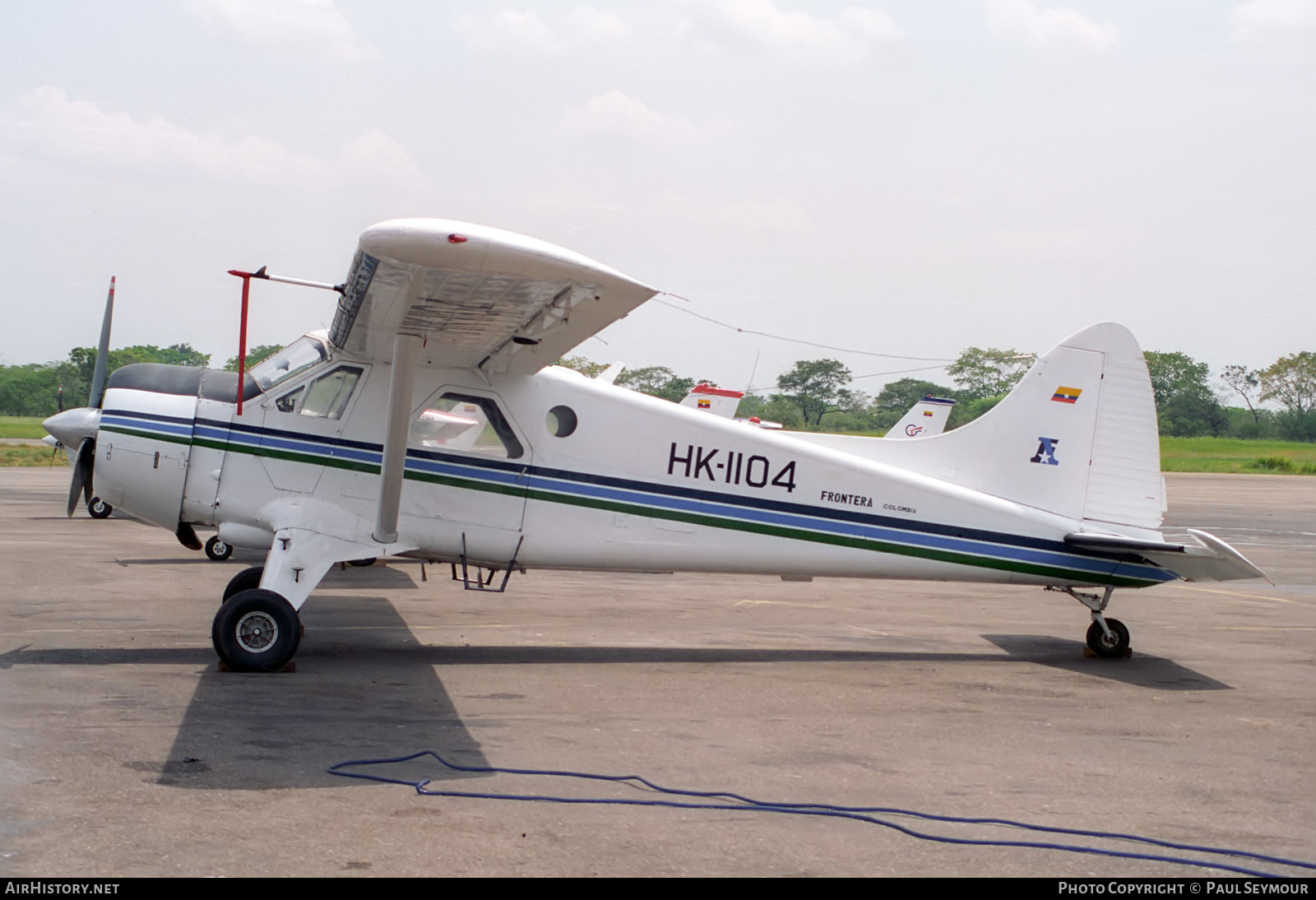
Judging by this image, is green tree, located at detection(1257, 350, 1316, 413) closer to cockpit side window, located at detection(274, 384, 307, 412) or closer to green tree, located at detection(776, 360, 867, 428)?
green tree, located at detection(776, 360, 867, 428)

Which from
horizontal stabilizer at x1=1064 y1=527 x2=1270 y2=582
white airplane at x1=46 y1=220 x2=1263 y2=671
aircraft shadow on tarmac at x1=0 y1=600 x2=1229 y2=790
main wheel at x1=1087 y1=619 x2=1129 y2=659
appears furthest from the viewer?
main wheel at x1=1087 y1=619 x2=1129 y2=659

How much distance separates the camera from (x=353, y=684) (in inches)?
309

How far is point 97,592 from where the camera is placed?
11938 mm

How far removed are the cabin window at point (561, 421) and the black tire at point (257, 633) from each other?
2486 mm

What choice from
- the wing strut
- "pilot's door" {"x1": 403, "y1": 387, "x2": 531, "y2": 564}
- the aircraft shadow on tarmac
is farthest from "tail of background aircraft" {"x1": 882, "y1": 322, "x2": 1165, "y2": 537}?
the wing strut

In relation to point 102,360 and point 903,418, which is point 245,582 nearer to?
point 102,360

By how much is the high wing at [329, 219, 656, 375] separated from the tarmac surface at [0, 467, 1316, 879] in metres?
2.43

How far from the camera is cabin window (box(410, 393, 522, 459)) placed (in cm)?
910

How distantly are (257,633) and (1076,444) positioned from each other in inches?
277

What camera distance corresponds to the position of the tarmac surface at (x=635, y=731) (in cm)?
462

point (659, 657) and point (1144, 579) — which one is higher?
point (1144, 579)

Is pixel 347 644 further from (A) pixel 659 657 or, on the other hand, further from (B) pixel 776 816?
(B) pixel 776 816

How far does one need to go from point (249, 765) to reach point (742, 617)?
22.9 feet
